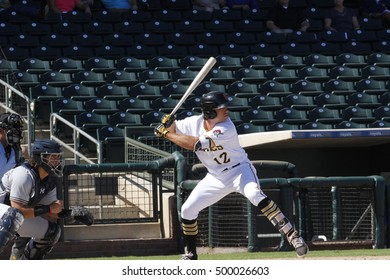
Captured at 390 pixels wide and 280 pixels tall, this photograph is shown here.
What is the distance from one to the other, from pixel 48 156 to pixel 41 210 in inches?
17.2

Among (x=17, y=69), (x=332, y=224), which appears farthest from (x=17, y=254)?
(x=17, y=69)

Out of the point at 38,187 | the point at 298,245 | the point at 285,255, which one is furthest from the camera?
the point at 285,255

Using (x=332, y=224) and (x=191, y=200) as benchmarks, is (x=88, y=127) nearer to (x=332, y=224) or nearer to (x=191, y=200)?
(x=332, y=224)

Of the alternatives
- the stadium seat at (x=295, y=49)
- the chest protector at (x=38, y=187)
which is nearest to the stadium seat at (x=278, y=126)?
the stadium seat at (x=295, y=49)

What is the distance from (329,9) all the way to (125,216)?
27.6 ft

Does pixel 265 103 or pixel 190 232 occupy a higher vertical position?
pixel 265 103

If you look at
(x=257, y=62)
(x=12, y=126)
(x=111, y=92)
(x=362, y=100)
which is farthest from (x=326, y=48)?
(x=12, y=126)

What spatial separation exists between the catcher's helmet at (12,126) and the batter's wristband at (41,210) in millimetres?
1606

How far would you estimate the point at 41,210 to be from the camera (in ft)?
28.5

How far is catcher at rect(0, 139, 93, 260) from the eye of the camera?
861cm

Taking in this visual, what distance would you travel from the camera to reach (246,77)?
17.7 metres

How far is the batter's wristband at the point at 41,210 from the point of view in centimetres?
866

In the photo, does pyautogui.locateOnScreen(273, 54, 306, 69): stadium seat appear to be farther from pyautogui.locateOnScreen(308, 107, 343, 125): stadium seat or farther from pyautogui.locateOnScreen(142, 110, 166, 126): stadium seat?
pyautogui.locateOnScreen(142, 110, 166, 126): stadium seat

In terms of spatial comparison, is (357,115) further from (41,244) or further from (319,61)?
(41,244)
